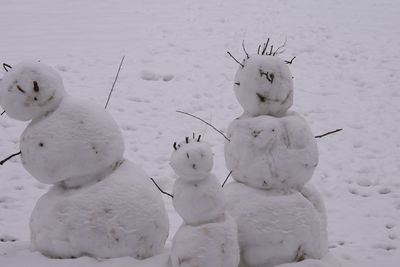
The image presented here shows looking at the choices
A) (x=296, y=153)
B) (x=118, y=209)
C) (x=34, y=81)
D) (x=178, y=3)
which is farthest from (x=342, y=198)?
(x=178, y=3)

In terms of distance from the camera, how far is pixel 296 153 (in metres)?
2.64

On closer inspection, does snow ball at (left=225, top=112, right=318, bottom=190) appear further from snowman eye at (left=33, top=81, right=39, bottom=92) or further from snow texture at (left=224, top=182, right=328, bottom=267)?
snowman eye at (left=33, top=81, right=39, bottom=92)

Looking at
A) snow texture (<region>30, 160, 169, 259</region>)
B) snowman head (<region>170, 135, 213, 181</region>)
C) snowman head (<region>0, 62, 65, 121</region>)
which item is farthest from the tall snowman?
snowman head (<region>0, 62, 65, 121</region>)

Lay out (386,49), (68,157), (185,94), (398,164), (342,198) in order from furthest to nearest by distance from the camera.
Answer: (386,49) → (185,94) → (398,164) → (342,198) → (68,157)

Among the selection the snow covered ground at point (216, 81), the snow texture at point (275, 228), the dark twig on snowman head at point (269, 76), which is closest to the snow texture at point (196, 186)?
the snow texture at point (275, 228)

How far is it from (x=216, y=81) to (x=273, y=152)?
186 inches

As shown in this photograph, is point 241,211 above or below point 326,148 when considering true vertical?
above

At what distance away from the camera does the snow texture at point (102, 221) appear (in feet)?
8.61

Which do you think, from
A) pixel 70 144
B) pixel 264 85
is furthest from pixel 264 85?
pixel 70 144

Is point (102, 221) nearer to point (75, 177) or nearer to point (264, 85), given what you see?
point (75, 177)

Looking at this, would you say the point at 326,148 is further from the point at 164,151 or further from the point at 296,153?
the point at 296,153

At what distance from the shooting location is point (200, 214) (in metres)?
2.44

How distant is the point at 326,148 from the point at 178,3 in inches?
261

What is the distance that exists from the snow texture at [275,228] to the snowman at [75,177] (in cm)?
51
